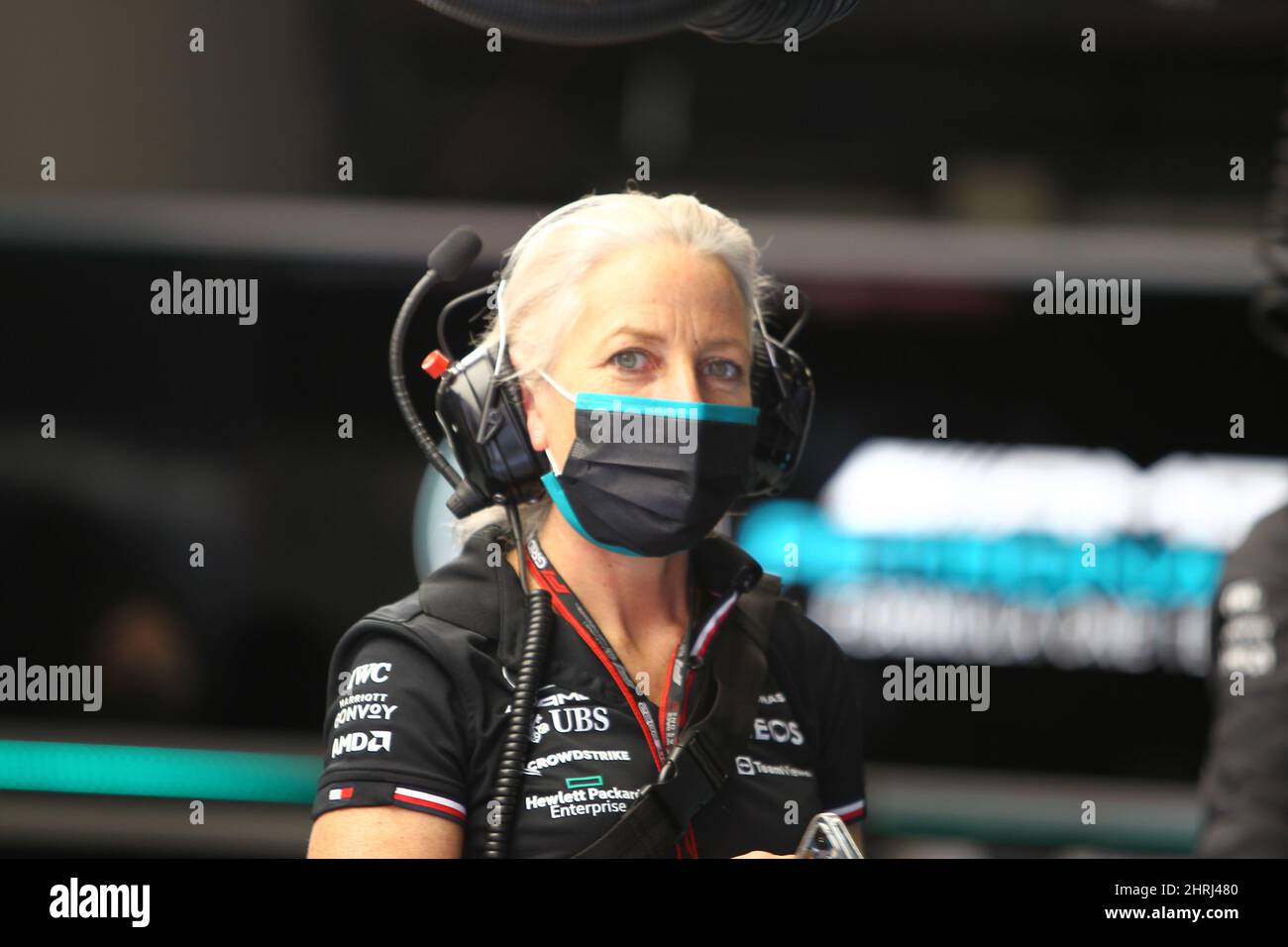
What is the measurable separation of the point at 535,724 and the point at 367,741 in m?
0.17

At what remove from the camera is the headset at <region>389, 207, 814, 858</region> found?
135 cm

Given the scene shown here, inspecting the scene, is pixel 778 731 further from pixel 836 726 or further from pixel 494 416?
pixel 494 416

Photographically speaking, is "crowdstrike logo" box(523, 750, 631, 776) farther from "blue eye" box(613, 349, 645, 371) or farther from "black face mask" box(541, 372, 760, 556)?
"blue eye" box(613, 349, 645, 371)

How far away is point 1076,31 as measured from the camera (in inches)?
127

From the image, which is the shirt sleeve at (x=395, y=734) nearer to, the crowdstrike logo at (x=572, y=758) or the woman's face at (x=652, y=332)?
the crowdstrike logo at (x=572, y=758)

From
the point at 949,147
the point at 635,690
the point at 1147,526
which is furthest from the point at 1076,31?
the point at 635,690

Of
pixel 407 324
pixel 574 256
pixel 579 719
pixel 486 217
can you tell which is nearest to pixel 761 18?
pixel 574 256

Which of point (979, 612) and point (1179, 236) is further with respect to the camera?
point (1179, 236)

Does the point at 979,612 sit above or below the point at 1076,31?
→ below

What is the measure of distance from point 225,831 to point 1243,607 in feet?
6.77

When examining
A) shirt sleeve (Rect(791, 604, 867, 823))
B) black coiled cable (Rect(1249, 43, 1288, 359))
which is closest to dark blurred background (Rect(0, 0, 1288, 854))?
black coiled cable (Rect(1249, 43, 1288, 359))

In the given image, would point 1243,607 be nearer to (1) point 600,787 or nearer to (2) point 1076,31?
(1) point 600,787

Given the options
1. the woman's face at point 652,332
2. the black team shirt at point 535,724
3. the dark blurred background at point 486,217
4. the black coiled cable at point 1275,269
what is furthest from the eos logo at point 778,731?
the black coiled cable at point 1275,269
